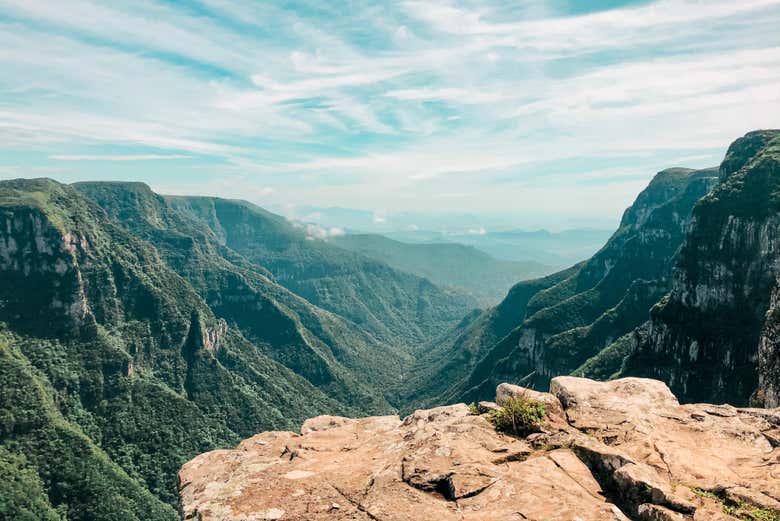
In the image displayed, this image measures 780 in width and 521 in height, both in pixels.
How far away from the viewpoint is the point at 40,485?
181375mm

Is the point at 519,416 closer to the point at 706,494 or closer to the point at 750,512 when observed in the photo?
the point at 706,494

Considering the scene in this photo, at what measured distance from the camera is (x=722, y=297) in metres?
147

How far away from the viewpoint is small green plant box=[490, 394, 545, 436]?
19609 millimetres

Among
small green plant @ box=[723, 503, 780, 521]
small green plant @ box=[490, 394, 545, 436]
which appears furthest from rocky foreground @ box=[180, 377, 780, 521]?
small green plant @ box=[490, 394, 545, 436]

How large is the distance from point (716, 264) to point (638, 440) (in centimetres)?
16736

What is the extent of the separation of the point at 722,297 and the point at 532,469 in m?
169

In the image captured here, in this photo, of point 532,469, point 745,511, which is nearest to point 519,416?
point 532,469

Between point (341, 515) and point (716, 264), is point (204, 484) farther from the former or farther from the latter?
point (716, 264)

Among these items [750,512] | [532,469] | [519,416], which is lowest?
[532,469]

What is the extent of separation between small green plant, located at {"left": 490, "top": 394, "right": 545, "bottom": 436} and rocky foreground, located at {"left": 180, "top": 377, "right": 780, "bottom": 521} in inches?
17.9

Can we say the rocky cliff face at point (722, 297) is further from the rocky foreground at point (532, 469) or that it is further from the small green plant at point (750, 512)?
the small green plant at point (750, 512)

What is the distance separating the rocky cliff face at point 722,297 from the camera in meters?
132

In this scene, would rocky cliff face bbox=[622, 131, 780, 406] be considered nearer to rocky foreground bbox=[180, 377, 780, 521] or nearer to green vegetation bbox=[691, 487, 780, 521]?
rocky foreground bbox=[180, 377, 780, 521]

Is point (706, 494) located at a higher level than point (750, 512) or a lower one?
lower
